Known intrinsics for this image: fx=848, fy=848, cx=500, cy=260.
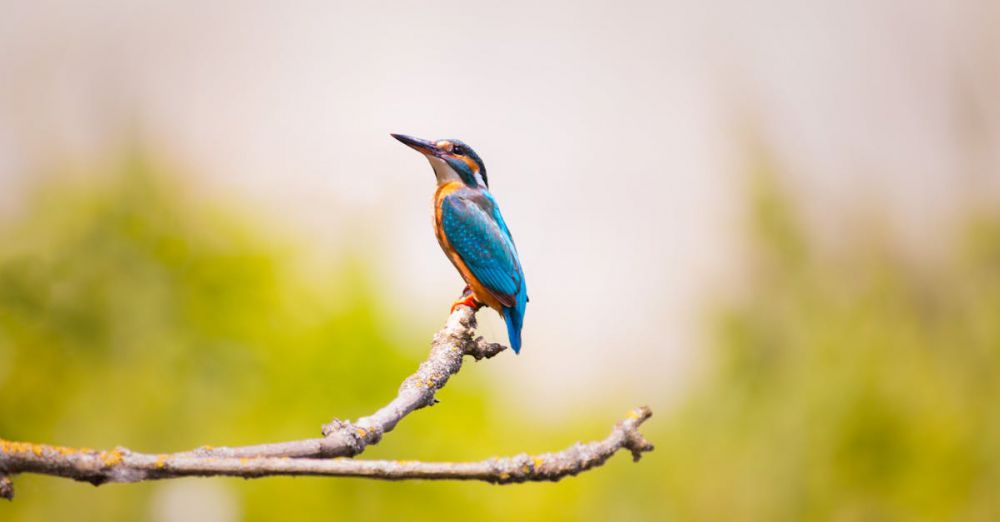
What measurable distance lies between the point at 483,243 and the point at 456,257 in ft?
0.21

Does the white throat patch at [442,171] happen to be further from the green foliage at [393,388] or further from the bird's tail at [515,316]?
the green foliage at [393,388]

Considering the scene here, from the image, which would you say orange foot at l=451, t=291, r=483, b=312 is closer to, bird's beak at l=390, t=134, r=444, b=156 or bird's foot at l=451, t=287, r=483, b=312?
bird's foot at l=451, t=287, r=483, b=312

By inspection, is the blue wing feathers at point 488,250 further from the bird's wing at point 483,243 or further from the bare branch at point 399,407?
the bare branch at point 399,407

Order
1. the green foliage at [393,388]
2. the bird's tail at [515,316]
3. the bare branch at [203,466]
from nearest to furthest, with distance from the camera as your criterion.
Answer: the bare branch at [203,466] < the bird's tail at [515,316] < the green foliage at [393,388]

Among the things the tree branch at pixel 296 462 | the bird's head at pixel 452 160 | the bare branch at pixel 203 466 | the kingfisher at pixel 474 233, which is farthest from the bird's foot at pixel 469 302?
the bare branch at pixel 203 466

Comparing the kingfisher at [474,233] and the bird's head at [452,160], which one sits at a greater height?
the bird's head at [452,160]

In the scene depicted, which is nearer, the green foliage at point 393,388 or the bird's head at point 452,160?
the bird's head at point 452,160

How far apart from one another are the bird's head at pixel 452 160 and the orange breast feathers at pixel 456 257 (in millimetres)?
19

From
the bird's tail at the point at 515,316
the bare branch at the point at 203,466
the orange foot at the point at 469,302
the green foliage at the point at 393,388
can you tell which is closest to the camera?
the bare branch at the point at 203,466

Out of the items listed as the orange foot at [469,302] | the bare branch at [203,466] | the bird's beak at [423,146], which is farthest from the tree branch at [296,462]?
the bird's beak at [423,146]

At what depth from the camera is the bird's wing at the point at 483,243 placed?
5.29ft

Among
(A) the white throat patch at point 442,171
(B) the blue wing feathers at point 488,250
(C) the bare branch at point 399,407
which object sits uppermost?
(A) the white throat patch at point 442,171

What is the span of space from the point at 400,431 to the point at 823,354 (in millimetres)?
A: 2643

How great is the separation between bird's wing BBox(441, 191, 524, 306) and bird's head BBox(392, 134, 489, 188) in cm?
6
